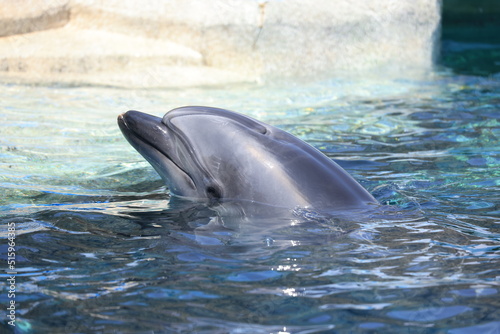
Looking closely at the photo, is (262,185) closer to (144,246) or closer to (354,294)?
(144,246)

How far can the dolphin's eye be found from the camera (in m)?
4.22

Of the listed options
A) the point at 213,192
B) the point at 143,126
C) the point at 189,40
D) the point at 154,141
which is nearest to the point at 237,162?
the point at 213,192

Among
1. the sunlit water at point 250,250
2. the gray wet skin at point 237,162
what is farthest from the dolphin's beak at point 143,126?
the sunlit water at point 250,250

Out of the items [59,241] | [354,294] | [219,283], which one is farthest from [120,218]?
[354,294]

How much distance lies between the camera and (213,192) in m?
4.25

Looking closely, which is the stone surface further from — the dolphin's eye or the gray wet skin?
the dolphin's eye

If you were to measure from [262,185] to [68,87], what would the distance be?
6779 mm

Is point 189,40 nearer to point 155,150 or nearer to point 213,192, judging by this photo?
point 155,150

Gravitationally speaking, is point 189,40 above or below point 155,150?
above

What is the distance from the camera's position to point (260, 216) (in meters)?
3.96

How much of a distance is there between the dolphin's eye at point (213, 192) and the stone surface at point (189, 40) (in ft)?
21.3

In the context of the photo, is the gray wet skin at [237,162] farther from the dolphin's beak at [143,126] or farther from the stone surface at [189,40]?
the stone surface at [189,40]

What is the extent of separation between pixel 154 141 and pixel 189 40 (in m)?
7.26

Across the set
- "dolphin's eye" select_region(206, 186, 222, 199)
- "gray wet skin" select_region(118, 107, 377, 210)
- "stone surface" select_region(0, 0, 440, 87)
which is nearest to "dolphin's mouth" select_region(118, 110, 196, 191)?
"gray wet skin" select_region(118, 107, 377, 210)
